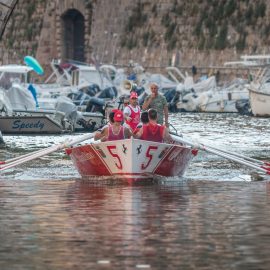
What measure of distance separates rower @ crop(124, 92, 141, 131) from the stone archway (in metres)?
70.9

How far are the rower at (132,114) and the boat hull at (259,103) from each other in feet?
118

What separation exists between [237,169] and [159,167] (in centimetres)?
479

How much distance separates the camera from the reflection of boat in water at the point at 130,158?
24.6m

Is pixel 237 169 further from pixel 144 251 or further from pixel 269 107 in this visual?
pixel 269 107

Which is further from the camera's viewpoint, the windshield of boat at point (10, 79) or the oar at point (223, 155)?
the windshield of boat at point (10, 79)

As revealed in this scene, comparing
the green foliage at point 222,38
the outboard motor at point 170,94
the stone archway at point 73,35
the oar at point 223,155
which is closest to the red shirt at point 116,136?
the oar at point 223,155

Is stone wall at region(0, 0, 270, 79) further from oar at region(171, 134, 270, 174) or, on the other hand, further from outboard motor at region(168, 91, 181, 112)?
oar at region(171, 134, 270, 174)

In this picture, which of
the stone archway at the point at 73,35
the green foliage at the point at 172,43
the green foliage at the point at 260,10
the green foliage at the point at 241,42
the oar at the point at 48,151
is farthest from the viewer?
the stone archway at the point at 73,35

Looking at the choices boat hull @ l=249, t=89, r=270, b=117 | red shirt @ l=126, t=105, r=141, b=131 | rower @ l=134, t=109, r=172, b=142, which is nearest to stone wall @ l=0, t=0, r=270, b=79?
boat hull @ l=249, t=89, r=270, b=117

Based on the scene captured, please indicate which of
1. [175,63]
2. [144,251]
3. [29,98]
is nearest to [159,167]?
[144,251]

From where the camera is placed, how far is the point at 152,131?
25.3 meters

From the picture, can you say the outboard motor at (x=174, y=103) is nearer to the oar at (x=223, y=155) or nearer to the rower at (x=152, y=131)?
the oar at (x=223, y=155)

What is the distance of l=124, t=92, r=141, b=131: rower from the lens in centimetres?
2636

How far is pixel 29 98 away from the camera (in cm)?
5169
